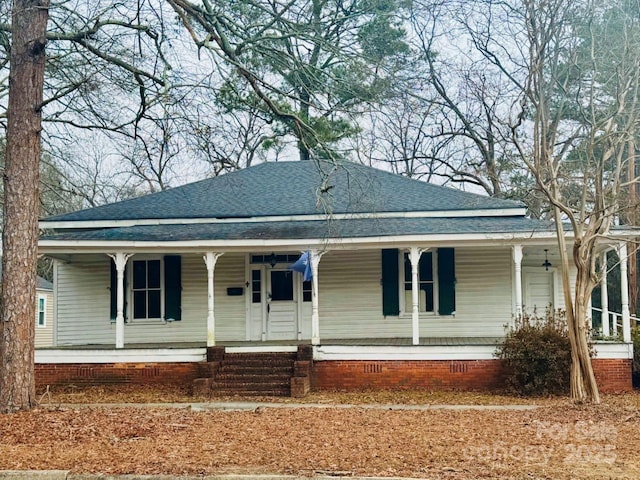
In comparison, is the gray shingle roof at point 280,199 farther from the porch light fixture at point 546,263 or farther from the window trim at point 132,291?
the porch light fixture at point 546,263

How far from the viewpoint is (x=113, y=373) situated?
55.3 feet

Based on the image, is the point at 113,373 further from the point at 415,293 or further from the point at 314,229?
the point at 415,293

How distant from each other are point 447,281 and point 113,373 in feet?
26.5

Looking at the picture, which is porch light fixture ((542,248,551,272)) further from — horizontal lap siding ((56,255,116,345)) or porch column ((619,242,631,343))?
horizontal lap siding ((56,255,116,345))

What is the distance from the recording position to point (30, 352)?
1182 cm

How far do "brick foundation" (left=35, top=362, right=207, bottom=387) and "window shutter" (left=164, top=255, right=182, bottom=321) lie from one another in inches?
97.4

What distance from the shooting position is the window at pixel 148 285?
19.4 m

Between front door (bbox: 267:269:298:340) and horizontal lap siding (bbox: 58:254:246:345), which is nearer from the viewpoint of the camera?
front door (bbox: 267:269:298:340)

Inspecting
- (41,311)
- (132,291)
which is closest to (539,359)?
(132,291)

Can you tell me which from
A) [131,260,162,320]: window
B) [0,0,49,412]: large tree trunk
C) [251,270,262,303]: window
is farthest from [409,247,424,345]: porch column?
[0,0,49,412]: large tree trunk

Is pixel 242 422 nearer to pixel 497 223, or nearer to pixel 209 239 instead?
pixel 209 239

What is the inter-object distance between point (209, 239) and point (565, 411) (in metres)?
8.57

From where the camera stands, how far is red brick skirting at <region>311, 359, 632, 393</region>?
52.8ft

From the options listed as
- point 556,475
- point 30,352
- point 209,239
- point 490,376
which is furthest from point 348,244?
point 556,475
